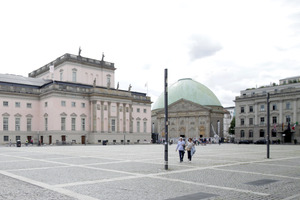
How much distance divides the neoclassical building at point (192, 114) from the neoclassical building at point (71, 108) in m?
29.7

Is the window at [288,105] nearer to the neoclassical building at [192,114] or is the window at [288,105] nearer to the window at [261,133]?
the window at [261,133]

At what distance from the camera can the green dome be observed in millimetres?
119381

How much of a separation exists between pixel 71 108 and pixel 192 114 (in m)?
52.3

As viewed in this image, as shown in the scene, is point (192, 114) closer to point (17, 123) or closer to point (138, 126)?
point (138, 126)

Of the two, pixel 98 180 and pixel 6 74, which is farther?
pixel 6 74

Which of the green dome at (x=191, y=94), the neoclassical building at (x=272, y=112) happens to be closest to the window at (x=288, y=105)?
the neoclassical building at (x=272, y=112)

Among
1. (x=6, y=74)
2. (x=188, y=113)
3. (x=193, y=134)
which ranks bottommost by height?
(x=193, y=134)

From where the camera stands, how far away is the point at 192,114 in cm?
10956

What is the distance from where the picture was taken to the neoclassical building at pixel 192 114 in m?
107

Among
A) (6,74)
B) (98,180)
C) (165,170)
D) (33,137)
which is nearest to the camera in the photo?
(98,180)

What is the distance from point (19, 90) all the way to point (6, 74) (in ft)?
30.8

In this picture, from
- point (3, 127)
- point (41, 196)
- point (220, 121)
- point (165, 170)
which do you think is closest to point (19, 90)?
point (3, 127)

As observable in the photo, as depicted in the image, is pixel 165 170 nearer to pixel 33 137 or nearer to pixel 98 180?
pixel 98 180

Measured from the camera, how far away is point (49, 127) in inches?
2608
